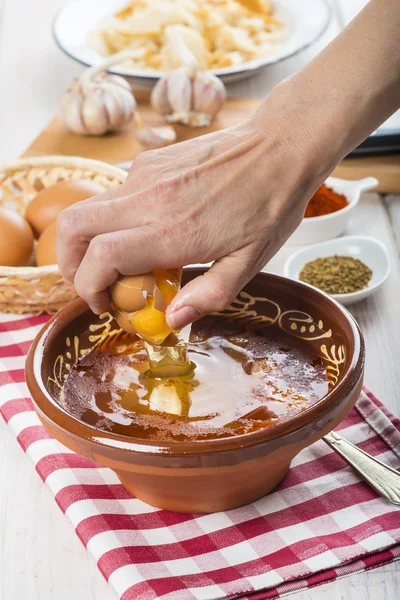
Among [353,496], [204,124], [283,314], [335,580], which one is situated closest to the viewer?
[335,580]

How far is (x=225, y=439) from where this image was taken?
34.0 inches

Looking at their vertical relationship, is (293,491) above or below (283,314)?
below

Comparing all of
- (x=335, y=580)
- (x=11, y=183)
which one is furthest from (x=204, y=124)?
(x=335, y=580)

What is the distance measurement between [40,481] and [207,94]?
4.22ft

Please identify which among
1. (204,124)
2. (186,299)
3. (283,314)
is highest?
(186,299)

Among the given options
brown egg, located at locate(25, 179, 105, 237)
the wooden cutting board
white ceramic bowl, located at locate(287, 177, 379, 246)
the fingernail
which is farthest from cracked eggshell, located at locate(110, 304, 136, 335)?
the wooden cutting board

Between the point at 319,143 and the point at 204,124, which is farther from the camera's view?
the point at 204,124

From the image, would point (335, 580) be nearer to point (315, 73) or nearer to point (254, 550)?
point (254, 550)

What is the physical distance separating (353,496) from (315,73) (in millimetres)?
520

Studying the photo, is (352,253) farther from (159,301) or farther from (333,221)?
(159,301)

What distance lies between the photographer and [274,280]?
1183mm

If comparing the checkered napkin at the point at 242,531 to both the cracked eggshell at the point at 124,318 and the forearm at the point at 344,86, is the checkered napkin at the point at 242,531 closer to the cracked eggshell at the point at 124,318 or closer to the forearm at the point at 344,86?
the cracked eggshell at the point at 124,318

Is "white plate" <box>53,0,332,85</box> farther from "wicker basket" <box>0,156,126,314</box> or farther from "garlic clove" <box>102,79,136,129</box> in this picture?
"wicker basket" <box>0,156,126,314</box>

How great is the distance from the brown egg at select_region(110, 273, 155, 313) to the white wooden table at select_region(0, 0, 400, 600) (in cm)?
29
